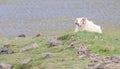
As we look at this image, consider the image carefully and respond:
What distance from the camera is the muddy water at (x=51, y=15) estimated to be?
108ft

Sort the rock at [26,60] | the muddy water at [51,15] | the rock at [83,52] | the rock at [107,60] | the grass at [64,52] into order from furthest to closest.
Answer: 1. the muddy water at [51,15]
2. the rock at [26,60]
3. the rock at [83,52]
4. the grass at [64,52]
5. the rock at [107,60]

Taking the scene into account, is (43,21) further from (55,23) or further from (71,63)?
(71,63)

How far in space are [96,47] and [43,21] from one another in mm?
22015

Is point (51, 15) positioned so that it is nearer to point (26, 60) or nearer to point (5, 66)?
point (26, 60)

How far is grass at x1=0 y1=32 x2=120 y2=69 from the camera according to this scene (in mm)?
13758

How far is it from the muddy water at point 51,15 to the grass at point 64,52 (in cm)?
1361

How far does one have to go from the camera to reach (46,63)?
1411cm

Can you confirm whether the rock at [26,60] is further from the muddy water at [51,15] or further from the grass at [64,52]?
the muddy water at [51,15]

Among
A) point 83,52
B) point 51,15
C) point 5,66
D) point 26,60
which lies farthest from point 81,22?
point 51,15

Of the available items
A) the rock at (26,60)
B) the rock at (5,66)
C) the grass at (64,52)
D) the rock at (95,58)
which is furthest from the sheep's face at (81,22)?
the rock at (95,58)

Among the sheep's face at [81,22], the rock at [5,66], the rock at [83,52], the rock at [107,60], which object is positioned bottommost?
the rock at [5,66]

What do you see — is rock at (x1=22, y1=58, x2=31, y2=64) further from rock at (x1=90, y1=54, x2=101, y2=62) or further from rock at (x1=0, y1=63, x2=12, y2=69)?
rock at (x1=90, y1=54, x2=101, y2=62)

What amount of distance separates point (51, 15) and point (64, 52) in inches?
973

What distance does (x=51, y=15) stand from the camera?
39.8 meters
